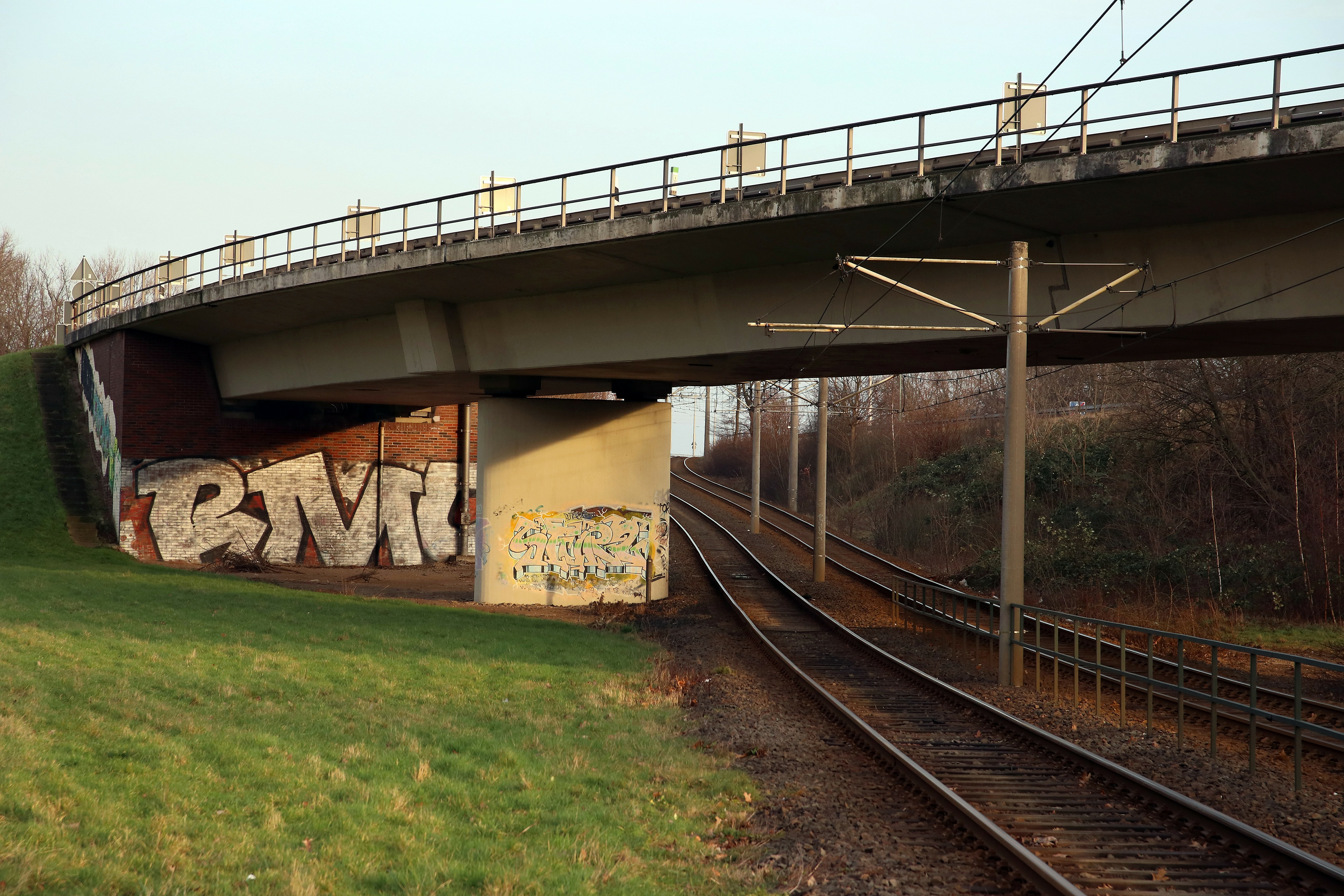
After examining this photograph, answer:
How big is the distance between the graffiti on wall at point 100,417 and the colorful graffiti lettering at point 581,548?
1283 centimetres

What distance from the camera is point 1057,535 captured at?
2858 centimetres

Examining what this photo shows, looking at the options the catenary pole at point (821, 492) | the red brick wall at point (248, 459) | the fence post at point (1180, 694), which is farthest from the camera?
the red brick wall at point (248, 459)

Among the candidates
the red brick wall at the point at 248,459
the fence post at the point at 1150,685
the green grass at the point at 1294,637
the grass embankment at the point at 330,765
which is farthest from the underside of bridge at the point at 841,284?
the grass embankment at the point at 330,765

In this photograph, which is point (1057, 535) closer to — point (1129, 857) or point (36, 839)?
point (1129, 857)

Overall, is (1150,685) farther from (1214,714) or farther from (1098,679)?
(1214,714)

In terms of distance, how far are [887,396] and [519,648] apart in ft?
160

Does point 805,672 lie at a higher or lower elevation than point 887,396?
lower

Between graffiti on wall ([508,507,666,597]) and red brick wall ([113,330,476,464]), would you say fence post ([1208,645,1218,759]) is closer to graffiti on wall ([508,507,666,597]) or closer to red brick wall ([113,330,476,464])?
graffiti on wall ([508,507,666,597])

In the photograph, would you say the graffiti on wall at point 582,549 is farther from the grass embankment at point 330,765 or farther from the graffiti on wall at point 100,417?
the graffiti on wall at point 100,417

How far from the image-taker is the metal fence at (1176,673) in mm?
9250

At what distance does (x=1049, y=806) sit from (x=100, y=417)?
3114cm

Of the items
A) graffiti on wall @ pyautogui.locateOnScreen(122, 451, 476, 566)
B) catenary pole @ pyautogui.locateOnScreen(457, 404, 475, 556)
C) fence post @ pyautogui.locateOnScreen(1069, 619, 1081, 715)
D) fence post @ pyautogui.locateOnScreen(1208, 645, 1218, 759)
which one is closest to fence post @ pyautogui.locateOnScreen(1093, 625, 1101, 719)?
fence post @ pyautogui.locateOnScreen(1069, 619, 1081, 715)

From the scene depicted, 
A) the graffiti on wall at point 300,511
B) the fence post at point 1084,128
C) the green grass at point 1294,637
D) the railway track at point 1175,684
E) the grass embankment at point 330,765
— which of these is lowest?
the green grass at point 1294,637

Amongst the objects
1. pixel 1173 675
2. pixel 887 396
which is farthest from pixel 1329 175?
pixel 887 396
